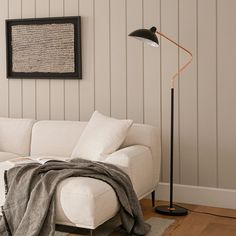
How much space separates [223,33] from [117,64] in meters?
1.05

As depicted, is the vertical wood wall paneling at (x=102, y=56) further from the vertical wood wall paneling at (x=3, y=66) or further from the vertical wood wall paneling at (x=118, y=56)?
the vertical wood wall paneling at (x=3, y=66)

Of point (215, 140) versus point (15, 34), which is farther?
point (15, 34)

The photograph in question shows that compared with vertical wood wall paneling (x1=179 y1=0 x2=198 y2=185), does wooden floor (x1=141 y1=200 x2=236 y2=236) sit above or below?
below

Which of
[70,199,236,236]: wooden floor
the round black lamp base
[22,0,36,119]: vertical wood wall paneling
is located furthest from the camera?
[22,0,36,119]: vertical wood wall paneling

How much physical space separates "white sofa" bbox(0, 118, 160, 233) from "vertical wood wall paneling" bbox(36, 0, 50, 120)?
0.35 m

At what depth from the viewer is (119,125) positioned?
13.1 feet

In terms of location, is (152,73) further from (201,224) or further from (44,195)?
(44,195)

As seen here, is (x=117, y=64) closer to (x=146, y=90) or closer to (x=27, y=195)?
(x=146, y=90)

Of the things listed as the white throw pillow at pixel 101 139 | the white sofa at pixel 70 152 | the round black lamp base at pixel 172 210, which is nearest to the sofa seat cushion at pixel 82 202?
the white sofa at pixel 70 152

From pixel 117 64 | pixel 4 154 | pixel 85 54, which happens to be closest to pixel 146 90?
pixel 117 64

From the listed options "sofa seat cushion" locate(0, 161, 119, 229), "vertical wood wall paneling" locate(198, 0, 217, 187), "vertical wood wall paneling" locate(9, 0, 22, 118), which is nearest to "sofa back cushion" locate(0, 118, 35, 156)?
"vertical wood wall paneling" locate(9, 0, 22, 118)

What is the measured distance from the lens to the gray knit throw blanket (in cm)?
319

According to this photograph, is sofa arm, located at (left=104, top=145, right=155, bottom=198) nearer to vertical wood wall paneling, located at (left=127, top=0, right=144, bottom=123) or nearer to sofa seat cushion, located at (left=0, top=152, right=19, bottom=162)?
vertical wood wall paneling, located at (left=127, top=0, right=144, bottom=123)

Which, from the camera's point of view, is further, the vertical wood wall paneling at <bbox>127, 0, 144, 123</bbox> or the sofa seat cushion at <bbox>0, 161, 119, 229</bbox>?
the vertical wood wall paneling at <bbox>127, 0, 144, 123</bbox>
